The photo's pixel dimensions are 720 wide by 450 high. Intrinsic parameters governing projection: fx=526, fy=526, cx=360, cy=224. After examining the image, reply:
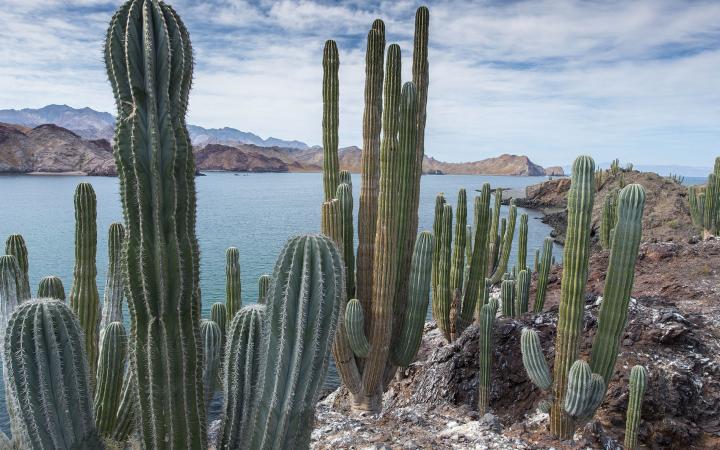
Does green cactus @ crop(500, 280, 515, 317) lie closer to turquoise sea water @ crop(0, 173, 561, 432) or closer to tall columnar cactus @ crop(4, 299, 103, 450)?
turquoise sea water @ crop(0, 173, 561, 432)

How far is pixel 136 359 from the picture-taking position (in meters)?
2.70

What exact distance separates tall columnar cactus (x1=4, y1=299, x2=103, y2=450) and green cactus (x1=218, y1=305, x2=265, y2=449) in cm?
78

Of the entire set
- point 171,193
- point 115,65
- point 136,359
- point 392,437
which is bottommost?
point 392,437

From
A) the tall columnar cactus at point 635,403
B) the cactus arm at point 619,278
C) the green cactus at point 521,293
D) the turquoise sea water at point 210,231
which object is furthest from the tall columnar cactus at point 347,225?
the turquoise sea water at point 210,231

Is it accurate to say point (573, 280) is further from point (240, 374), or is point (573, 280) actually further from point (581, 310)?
point (240, 374)

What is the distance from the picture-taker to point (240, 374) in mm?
3164

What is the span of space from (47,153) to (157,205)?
115 m

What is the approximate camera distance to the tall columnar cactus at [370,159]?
6.93 metres

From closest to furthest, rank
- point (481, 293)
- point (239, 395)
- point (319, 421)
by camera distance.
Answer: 1. point (239, 395)
2. point (319, 421)
3. point (481, 293)

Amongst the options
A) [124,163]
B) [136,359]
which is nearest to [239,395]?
[136,359]

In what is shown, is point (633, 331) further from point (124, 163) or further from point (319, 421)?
point (124, 163)

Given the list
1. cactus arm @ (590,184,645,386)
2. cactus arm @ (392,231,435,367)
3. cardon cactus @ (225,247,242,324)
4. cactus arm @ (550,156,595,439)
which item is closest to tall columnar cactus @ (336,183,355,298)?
cactus arm @ (392,231,435,367)

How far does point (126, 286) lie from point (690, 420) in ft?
24.6

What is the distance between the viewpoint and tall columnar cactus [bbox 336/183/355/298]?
702 centimetres
